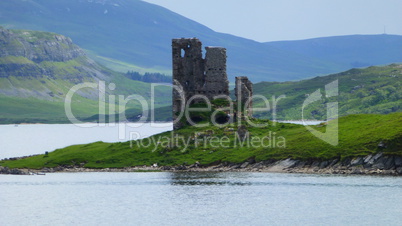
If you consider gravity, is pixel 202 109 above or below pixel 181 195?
above

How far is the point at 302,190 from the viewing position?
255ft

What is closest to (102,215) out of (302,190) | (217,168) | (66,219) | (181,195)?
(66,219)

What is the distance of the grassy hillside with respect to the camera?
3610 inches

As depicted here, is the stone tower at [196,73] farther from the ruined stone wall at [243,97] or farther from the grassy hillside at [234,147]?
the grassy hillside at [234,147]

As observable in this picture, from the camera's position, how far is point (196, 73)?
396ft

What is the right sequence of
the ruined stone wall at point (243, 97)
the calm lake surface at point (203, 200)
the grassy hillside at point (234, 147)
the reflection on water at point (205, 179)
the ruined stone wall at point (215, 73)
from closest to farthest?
1. the calm lake surface at point (203, 200)
2. the reflection on water at point (205, 179)
3. the grassy hillside at point (234, 147)
4. the ruined stone wall at point (243, 97)
5. the ruined stone wall at point (215, 73)

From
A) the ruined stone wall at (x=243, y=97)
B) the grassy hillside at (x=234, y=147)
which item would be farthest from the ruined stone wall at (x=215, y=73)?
the grassy hillside at (x=234, y=147)

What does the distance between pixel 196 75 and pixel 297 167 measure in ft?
103

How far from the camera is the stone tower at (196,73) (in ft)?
386

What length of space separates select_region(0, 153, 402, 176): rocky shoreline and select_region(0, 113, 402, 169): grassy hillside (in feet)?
2.31

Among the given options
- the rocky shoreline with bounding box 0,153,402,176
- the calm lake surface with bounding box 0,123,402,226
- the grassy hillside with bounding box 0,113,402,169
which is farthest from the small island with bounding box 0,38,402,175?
the calm lake surface with bounding box 0,123,402,226

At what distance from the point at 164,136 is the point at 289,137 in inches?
765

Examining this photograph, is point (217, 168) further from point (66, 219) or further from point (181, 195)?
point (66, 219)

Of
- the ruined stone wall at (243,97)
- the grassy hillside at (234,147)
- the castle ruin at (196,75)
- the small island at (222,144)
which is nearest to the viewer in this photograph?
the small island at (222,144)
